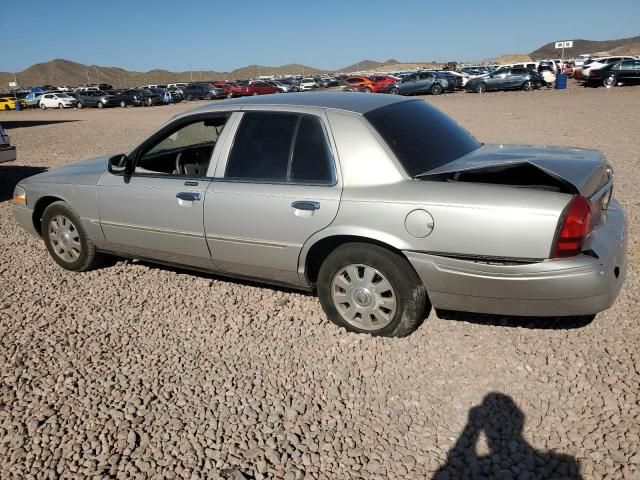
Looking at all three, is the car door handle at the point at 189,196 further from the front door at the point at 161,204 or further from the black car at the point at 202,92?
the black car at the point at 202,92

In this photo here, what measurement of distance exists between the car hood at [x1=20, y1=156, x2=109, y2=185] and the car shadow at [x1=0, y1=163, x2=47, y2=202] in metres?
4.18

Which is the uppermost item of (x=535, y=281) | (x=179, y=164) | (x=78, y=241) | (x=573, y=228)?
(x=179, y=164)

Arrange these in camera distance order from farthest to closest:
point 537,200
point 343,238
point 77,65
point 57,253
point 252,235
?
point 77,65, point 57,253, point 252,235, point 343,238, point 537,200

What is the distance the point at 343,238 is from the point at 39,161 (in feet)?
37.2

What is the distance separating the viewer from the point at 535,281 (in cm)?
309

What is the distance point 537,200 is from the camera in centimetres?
302

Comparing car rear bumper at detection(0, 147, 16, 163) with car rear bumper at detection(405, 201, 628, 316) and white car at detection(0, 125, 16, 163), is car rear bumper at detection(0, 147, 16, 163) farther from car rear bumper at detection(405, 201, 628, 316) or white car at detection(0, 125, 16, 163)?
car rear bumper at detection(405, 201, 628, 316)

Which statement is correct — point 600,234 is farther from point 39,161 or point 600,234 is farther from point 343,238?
point 39,161

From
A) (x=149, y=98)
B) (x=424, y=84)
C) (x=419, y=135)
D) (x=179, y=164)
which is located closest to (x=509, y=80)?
(x=424, y=84)

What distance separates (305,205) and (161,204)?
4.49 feet

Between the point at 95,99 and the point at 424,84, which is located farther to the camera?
the point at 95,99

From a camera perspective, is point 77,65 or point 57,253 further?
point 77,65

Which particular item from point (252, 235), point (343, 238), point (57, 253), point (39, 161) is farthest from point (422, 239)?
point (39, 161)

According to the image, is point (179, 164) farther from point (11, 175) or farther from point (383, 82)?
point (383, 82)
